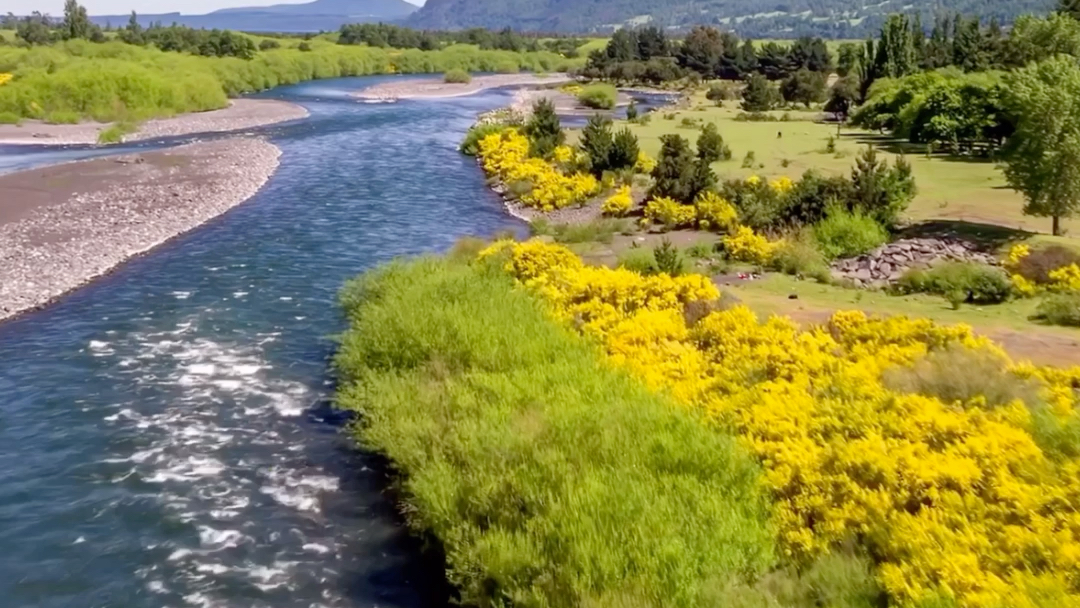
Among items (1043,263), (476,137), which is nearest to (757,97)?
(476,137)

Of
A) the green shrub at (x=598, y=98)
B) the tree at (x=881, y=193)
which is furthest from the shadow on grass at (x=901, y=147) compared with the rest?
the green shrub at (x=598, y=98)

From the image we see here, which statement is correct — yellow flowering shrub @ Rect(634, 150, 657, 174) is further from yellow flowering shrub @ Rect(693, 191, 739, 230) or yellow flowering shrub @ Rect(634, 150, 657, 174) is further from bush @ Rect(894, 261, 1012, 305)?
bush @ Rect(894, 261, 1012, 305)

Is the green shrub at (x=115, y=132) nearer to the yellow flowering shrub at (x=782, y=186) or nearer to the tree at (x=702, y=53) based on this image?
the yellow flowering shrub at (x=782, y=186)

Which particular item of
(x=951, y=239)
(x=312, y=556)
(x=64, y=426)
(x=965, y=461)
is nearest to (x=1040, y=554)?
(x=965, y=461)

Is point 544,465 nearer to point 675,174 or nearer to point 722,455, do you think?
point 722,455

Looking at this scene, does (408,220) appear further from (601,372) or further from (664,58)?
(664,58)

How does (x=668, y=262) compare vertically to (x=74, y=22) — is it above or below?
below
